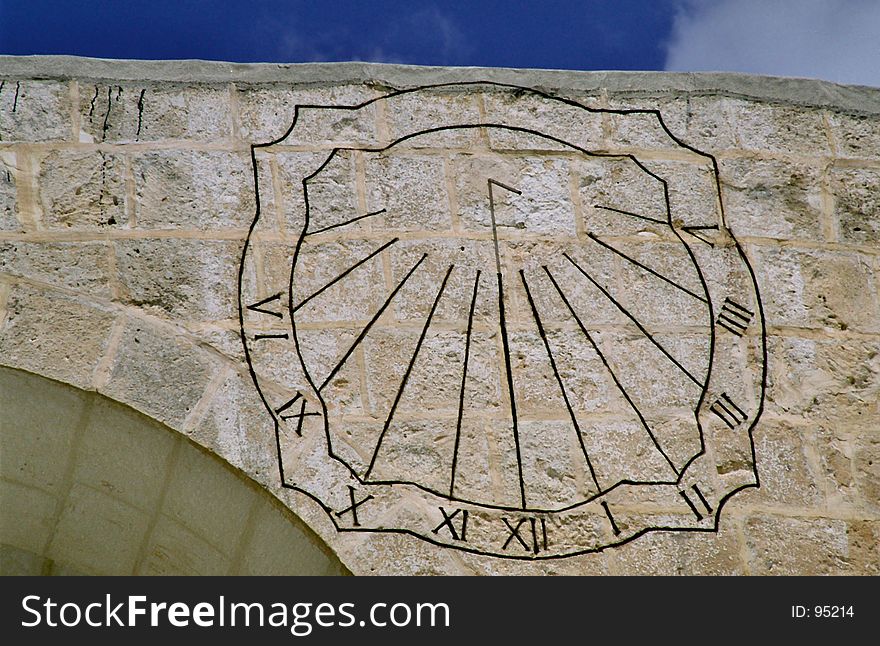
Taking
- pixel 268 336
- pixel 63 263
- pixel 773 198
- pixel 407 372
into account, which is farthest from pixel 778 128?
pixel 63 263

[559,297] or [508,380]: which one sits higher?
[559,297]

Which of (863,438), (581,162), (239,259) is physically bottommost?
(863,438)

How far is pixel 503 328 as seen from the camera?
2461mm

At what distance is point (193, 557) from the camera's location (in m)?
2.52

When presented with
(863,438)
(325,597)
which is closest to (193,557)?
(325,597)

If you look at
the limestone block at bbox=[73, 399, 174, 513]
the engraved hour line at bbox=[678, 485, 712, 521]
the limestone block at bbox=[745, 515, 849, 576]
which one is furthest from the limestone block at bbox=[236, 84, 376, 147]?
the limestone block at bbox=[745, 515, 849, 576]

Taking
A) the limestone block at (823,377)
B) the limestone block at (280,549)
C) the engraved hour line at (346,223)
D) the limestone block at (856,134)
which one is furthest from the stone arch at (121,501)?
the limestone block at (856,134)

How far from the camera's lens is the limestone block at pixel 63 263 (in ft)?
7.86

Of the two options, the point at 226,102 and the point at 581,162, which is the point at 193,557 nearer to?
the point at 226,102

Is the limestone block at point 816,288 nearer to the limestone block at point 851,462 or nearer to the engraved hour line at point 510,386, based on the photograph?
the limestone block at point 851,462

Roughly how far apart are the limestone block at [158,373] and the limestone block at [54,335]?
58mm

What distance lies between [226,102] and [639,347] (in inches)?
48.2

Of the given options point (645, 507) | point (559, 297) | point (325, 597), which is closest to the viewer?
point (325, 597)

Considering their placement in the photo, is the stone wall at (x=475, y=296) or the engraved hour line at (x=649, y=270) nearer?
the stone wall at (x=475, y=296)
